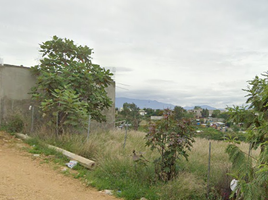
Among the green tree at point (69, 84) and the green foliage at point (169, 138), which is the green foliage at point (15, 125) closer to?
the green tree at point (69, 84)

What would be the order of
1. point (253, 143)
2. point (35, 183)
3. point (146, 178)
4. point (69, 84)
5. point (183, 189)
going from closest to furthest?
1. point (253, 143)
2. point (183, 189)
3. point (35, 183)
4. point (146, 178)
5. point (69, 84)

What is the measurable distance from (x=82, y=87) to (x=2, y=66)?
412 cm

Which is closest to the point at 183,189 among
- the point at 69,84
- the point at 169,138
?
the point at 169,138

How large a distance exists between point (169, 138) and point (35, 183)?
3.18 meters

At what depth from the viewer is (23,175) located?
5492 mm

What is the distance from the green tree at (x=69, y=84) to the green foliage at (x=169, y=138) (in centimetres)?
392

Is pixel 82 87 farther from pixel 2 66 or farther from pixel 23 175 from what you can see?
pixel 23 175

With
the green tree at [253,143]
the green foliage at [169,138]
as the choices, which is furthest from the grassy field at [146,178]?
the green tree at [253,143]

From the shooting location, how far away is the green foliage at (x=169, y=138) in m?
5.06

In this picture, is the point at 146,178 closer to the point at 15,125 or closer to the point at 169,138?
the point at 169,138

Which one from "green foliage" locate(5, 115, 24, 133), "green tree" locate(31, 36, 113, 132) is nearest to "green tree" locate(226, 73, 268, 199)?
"green tree" locate(31, 36, 113, 132)

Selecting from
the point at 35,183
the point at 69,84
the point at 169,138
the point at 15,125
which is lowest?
the point at 35,183

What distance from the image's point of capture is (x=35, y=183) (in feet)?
16.7

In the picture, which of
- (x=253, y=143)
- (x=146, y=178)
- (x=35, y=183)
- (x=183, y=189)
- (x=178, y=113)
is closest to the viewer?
(x=253, y=143)
